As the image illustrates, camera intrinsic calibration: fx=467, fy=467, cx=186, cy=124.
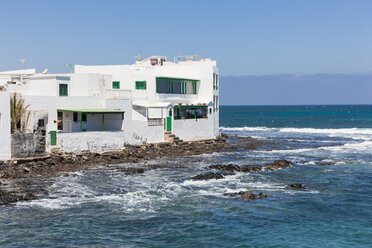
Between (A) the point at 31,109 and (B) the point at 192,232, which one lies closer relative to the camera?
(B) the point at 192,232

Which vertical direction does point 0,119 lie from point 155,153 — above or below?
above

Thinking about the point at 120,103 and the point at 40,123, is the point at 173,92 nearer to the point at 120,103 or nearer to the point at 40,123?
the point at 120,103

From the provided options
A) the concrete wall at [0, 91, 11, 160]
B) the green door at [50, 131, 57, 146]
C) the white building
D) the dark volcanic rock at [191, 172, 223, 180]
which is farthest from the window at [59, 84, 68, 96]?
the dark volcanic rock at [191, 172, 223, 180]

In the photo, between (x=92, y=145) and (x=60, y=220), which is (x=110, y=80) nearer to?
(x=92, y=145)

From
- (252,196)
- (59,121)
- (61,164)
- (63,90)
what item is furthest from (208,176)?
(63,90)

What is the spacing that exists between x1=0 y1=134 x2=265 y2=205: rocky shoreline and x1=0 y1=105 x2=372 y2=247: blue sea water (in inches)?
40.2

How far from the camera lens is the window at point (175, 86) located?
47.7 metres

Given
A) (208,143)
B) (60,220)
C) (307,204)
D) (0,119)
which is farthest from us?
(208,143)

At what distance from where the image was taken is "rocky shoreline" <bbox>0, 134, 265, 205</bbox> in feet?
78.2

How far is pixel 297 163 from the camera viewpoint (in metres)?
34.9

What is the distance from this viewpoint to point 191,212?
1994 cm

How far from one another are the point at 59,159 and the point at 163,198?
12.5m

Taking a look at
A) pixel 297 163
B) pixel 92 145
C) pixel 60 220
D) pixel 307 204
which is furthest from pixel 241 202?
pixel 92 145

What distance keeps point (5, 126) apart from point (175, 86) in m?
22.1
